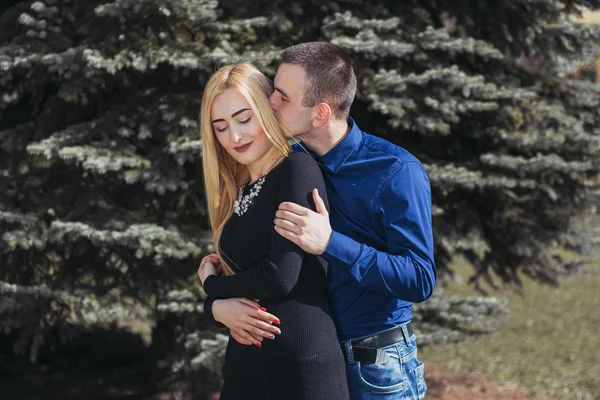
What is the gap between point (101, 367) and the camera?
6215 mm

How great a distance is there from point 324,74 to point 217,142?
1.32ft

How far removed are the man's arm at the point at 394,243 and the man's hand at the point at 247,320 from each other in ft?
0.85

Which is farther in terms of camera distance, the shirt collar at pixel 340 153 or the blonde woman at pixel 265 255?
the shirt collar at pixel 340 153

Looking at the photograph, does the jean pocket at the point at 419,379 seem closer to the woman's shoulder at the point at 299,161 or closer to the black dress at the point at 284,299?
the black dress at the point at 284,299

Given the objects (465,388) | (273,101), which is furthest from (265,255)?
(465,388)

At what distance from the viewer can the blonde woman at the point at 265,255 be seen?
2197mm

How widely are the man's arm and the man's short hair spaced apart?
305 mm

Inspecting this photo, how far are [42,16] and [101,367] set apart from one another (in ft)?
9.42

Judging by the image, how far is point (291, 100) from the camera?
2.31 m

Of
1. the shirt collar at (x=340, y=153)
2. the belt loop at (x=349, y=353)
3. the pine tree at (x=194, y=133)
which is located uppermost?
the shirt collar at (x=340, y=153)

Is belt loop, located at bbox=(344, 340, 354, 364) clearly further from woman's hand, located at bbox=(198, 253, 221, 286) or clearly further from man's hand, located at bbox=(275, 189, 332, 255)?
woman's hand, located at bbox=(198, 253, 221, 286)

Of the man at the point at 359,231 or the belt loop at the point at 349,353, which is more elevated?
the man at the point at 359,231

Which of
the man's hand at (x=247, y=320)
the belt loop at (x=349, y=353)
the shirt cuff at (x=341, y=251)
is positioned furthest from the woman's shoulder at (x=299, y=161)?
the belt loop at (x=349, y=353)

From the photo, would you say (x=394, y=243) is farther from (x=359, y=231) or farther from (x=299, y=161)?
(x=299, y=161)
